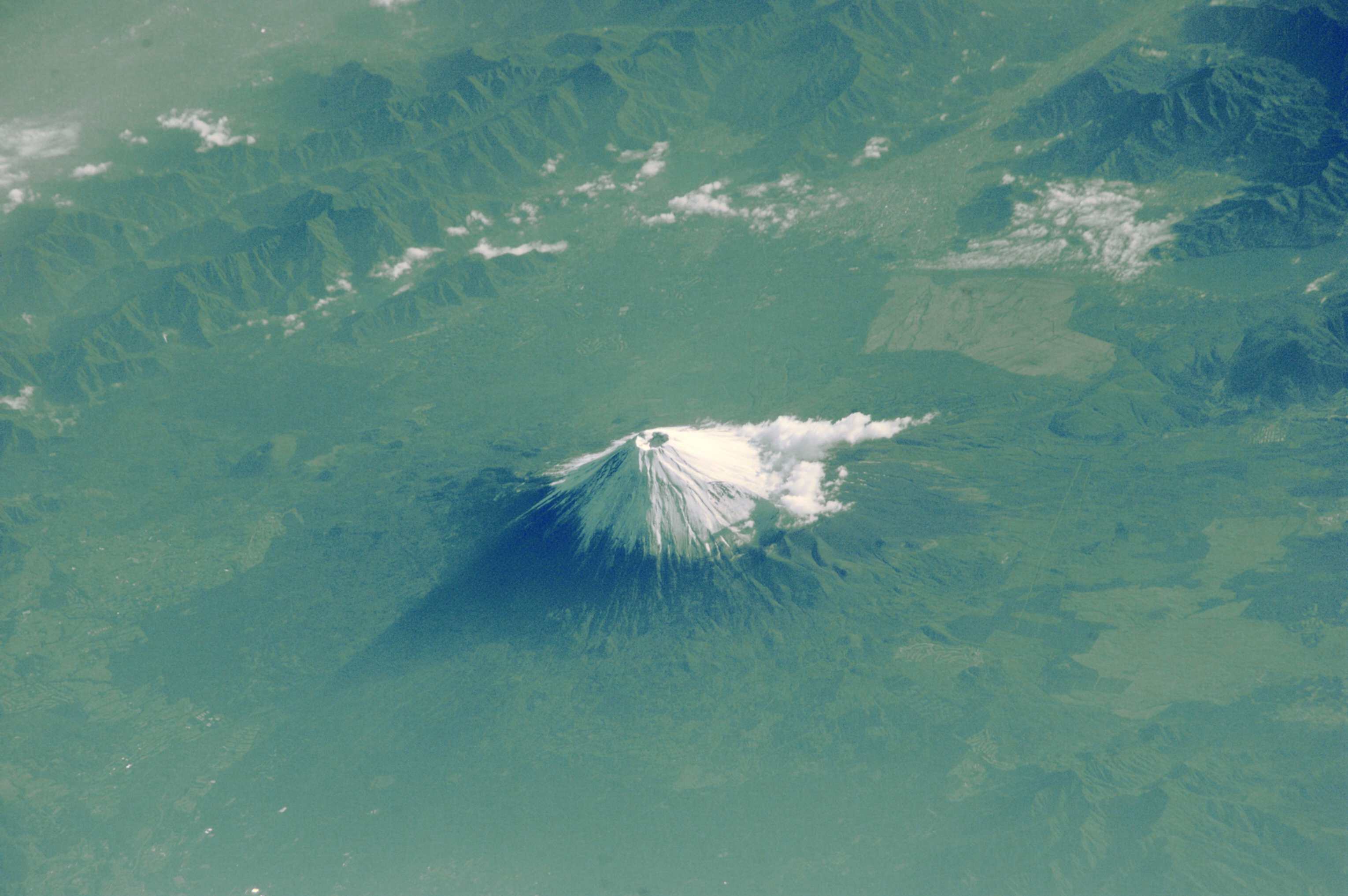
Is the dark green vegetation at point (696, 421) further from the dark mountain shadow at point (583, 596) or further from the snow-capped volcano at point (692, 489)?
the snow-capped volcano at point (692, 489)

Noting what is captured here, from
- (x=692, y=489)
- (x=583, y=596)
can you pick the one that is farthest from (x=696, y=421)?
(x=583, y=596)

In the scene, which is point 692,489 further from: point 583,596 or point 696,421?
point 696,421

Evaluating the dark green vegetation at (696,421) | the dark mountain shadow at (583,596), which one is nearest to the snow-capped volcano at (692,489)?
the dark mountain shadow at (583,596)

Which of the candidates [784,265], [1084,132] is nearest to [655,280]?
[784,265]

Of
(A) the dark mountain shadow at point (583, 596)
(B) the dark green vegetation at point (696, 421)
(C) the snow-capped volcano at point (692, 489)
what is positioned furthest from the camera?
(C) the snow-capped volcano at point (692, 489)

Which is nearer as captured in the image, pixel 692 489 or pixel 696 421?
pixel 692 489

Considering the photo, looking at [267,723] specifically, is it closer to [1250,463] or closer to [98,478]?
[98,478]
